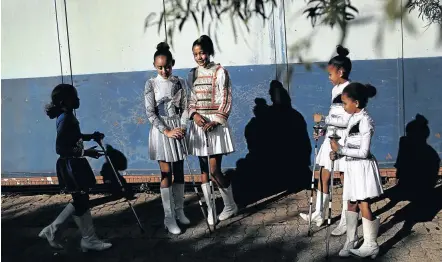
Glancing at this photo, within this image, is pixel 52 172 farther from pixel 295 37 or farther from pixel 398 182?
pixel 398 182

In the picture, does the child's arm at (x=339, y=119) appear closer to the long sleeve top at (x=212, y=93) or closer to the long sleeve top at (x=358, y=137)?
the long sleeve top at (x=358, y=137)

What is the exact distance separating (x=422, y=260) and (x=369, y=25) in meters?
2.84

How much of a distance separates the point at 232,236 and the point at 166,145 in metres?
1.12

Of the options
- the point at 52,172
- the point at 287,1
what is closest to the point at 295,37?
the point at 287,1

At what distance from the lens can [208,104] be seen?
18.9 feet

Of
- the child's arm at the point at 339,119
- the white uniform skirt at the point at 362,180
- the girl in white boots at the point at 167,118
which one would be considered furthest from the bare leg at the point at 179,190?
the white uniform skirt at the point at 362,180

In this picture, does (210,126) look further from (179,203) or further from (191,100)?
(179,203)

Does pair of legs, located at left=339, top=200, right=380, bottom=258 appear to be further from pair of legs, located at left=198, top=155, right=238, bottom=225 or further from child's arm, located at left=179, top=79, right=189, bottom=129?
child's arm, located at left=179, top=79, right=189, bottom=129

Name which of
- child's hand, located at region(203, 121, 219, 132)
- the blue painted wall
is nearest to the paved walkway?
the blue painted wall

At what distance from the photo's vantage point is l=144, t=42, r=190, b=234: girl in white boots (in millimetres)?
5641

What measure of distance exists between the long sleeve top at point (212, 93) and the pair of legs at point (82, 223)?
1.36m

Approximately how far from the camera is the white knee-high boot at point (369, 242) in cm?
488

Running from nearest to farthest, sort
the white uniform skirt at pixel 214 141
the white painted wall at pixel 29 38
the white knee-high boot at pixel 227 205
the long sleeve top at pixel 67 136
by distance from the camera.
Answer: the long sleeve top at pixel 67 136 < the white uniform skirt at pixel 214 141 < the white knee-high boot at pixel 227 205 < the white painted wall at pixel 29 38

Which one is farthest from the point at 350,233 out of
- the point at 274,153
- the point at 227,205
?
the point at 274,153
